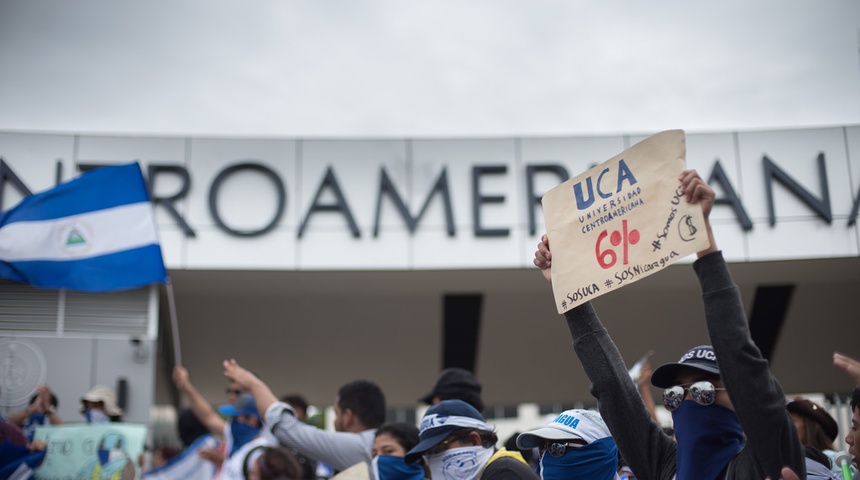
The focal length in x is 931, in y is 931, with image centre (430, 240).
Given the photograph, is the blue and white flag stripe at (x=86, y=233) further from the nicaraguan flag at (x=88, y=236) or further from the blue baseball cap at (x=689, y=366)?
the blue baseball cap at (x=689, y=366)

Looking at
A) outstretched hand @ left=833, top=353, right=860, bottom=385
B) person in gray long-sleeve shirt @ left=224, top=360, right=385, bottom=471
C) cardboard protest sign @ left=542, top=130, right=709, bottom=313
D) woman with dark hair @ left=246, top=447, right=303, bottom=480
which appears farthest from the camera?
person in gray long-sleeve shirt @ left=224, top=360, right=385, bottom=471

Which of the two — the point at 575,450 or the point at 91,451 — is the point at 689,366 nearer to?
the point at 575,450

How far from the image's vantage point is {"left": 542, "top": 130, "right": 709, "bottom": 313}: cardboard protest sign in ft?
9.36

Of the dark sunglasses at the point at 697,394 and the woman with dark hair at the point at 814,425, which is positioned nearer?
the dark sunglasses at the point at 697,394

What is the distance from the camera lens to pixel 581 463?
368cm

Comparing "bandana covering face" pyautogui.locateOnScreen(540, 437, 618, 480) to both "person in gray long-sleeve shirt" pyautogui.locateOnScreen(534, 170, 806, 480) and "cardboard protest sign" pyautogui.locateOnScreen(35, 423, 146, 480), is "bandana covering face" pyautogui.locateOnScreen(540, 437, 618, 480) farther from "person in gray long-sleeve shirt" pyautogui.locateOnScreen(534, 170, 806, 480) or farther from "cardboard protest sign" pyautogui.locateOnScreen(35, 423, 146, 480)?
"cardboard protest sign" pyautogui.locateOnScreen(35, 423, 146, 480)

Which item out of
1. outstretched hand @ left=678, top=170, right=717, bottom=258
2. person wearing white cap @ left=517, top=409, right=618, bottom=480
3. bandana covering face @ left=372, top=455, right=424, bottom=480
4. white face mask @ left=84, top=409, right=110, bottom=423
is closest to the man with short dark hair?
bandana covering face @ left=372, top=455, right=424, bottom=480

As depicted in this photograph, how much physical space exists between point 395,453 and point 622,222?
7.36 feet

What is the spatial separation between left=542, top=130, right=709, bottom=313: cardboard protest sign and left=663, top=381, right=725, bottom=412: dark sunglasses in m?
0.38

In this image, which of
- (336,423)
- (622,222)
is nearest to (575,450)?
(622,222)

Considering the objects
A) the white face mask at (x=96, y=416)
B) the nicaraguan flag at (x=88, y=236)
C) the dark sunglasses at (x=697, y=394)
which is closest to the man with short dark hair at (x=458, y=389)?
the dark sunglasses at (x=697, y=394)

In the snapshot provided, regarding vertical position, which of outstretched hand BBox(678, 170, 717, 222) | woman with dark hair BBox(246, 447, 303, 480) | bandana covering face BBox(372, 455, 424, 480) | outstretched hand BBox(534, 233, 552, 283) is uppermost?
outstretched hand BBox(678, 170, 717, 222)

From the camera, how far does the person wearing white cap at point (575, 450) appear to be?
3.66 meters

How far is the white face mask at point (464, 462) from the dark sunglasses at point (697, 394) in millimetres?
1457
